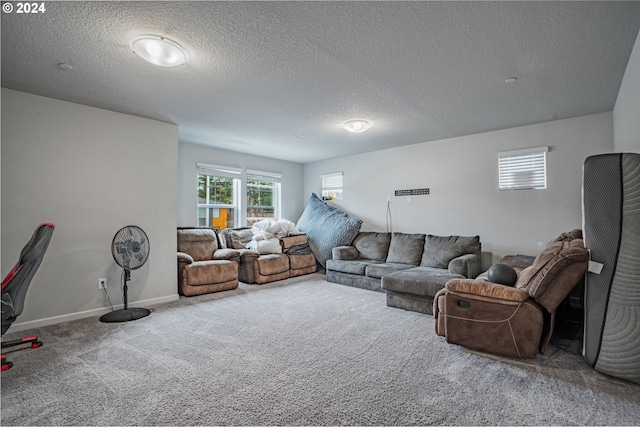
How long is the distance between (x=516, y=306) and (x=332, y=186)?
4.98m

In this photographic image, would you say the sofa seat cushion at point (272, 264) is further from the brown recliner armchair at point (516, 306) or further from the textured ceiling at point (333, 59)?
the brown recliner armchair at point (516, 306)

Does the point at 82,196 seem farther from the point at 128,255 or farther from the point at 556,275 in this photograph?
the point at 556,275

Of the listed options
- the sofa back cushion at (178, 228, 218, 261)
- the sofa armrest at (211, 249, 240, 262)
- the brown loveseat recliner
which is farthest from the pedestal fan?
the brown loveseat recliner

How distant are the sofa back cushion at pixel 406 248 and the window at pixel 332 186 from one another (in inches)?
77.0

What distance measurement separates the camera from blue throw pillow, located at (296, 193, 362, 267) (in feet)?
19.6

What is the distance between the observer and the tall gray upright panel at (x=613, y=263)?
2.05 meters

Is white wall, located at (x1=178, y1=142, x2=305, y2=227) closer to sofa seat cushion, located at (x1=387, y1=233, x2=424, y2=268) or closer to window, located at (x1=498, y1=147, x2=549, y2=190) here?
sofa seat cushion, located at (x1=387, y1=233, x2=424, y2=268)

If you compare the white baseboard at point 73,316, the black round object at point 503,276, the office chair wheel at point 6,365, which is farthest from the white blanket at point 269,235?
the black round object at point 503,276

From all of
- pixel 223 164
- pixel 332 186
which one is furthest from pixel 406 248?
pixel 223 164

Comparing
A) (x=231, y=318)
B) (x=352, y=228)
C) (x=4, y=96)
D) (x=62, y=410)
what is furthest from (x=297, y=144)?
(x=62, y=410)

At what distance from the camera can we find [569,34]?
7.37 ft

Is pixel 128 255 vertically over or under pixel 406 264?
over

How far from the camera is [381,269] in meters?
4.67

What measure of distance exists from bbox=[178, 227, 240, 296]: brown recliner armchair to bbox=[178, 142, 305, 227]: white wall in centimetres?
56
